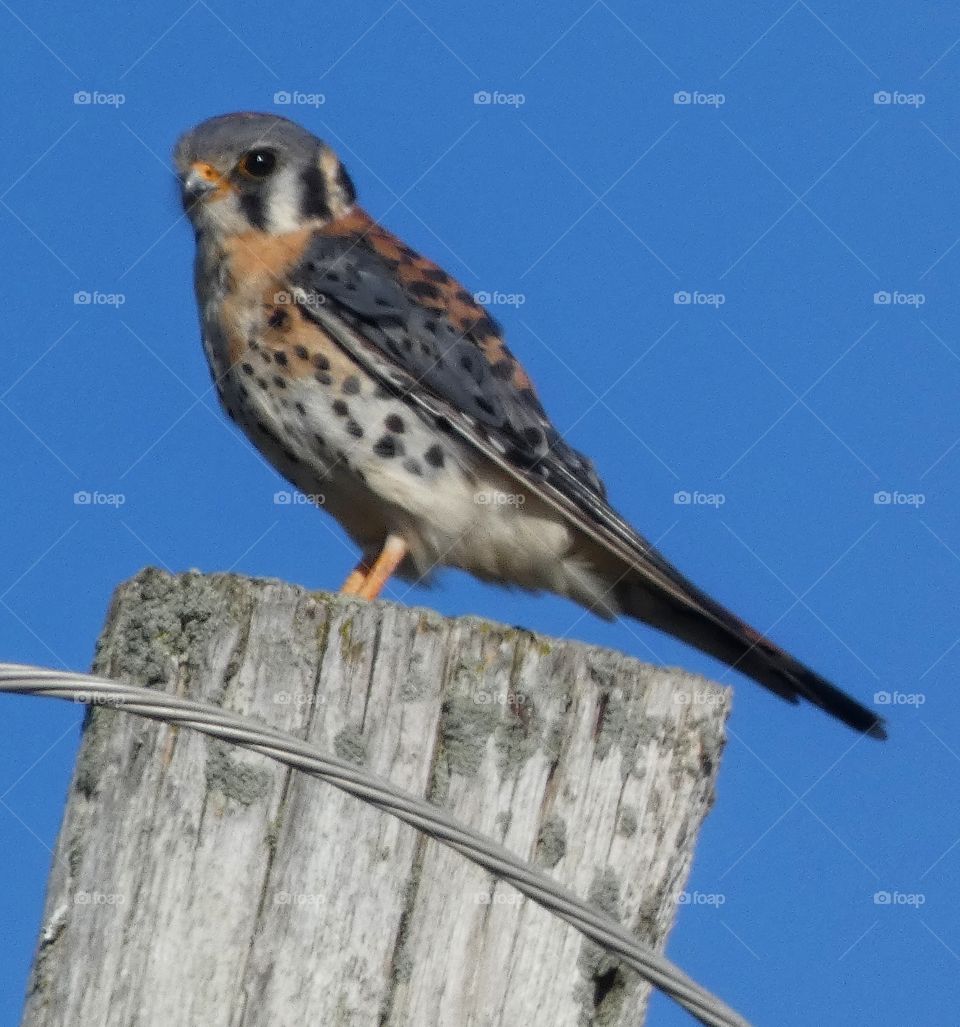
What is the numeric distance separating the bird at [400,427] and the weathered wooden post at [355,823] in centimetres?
192

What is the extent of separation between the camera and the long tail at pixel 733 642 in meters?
4.53

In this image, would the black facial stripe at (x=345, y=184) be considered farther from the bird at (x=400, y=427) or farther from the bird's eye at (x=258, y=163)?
the bird at (x=400, y=427)

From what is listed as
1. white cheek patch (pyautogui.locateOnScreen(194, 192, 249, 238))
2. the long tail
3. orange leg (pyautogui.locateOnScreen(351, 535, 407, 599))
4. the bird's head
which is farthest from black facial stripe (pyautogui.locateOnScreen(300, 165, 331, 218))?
the long tail

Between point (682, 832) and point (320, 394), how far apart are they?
8.10ft

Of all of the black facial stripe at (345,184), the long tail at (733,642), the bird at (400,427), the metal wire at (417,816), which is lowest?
the metal wire at (417,816)

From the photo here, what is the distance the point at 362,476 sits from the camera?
5164 millimetres

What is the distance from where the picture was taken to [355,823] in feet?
9.29

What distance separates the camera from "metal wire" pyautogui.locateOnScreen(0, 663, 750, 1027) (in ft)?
8.08

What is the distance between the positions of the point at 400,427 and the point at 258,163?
1.27 metres

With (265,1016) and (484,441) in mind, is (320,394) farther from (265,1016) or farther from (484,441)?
(265,1016)

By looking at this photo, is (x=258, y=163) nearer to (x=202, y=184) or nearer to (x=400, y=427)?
(x=202, y=184)

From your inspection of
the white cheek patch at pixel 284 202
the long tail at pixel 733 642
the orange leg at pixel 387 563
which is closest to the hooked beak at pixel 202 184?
the white cheek patch at pixel 284 202

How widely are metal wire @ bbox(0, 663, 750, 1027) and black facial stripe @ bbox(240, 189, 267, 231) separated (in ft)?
11.4

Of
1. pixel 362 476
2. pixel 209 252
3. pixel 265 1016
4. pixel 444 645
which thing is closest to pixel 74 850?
pixel 265 1016
